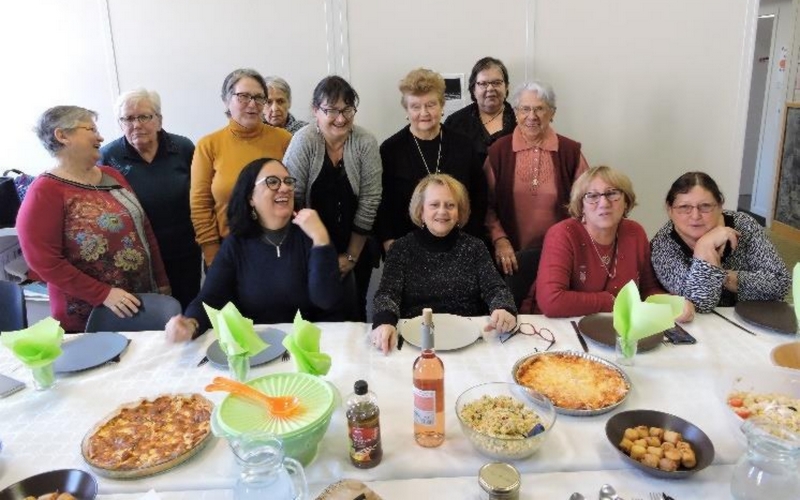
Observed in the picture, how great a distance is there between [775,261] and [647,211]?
1857mm

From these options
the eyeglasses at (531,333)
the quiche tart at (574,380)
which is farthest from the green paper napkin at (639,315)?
the eyeglasses at (531,333)

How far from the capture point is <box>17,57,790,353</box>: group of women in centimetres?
210

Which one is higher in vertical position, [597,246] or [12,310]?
[597,246]

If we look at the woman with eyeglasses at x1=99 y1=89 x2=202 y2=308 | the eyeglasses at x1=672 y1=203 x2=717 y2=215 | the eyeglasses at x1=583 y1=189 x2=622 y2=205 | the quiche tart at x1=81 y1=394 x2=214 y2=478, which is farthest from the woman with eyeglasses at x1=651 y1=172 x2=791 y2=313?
the woman with eyeglasses at x1=99 y1=89 x2=202 y2=308

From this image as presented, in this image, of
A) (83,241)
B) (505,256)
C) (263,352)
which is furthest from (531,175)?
(83,241)

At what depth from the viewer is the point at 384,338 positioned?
1763 mm

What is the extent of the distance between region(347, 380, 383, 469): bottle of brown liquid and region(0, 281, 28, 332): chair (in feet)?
5.49

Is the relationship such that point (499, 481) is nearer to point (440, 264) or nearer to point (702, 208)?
point (440, 264)

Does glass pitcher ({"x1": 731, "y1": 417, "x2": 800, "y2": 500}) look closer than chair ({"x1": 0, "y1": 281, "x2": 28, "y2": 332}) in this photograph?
Yes

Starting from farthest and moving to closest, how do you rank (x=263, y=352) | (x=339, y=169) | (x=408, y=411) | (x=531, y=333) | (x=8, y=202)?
(x=8, y=202), (x=339, y=169), (x=531, y=333), (x=263, y=352), (x=408, y=411)

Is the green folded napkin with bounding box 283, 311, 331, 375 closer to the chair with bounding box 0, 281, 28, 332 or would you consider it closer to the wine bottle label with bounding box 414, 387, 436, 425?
the wine bottle label with bounding box 414, 387, 436, 425

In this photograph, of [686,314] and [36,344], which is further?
[686,314]

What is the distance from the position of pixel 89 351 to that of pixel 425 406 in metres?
1.15

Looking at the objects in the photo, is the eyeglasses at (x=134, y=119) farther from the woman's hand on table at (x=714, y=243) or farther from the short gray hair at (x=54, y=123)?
the woman's hand on table at (x=714, y=243)
